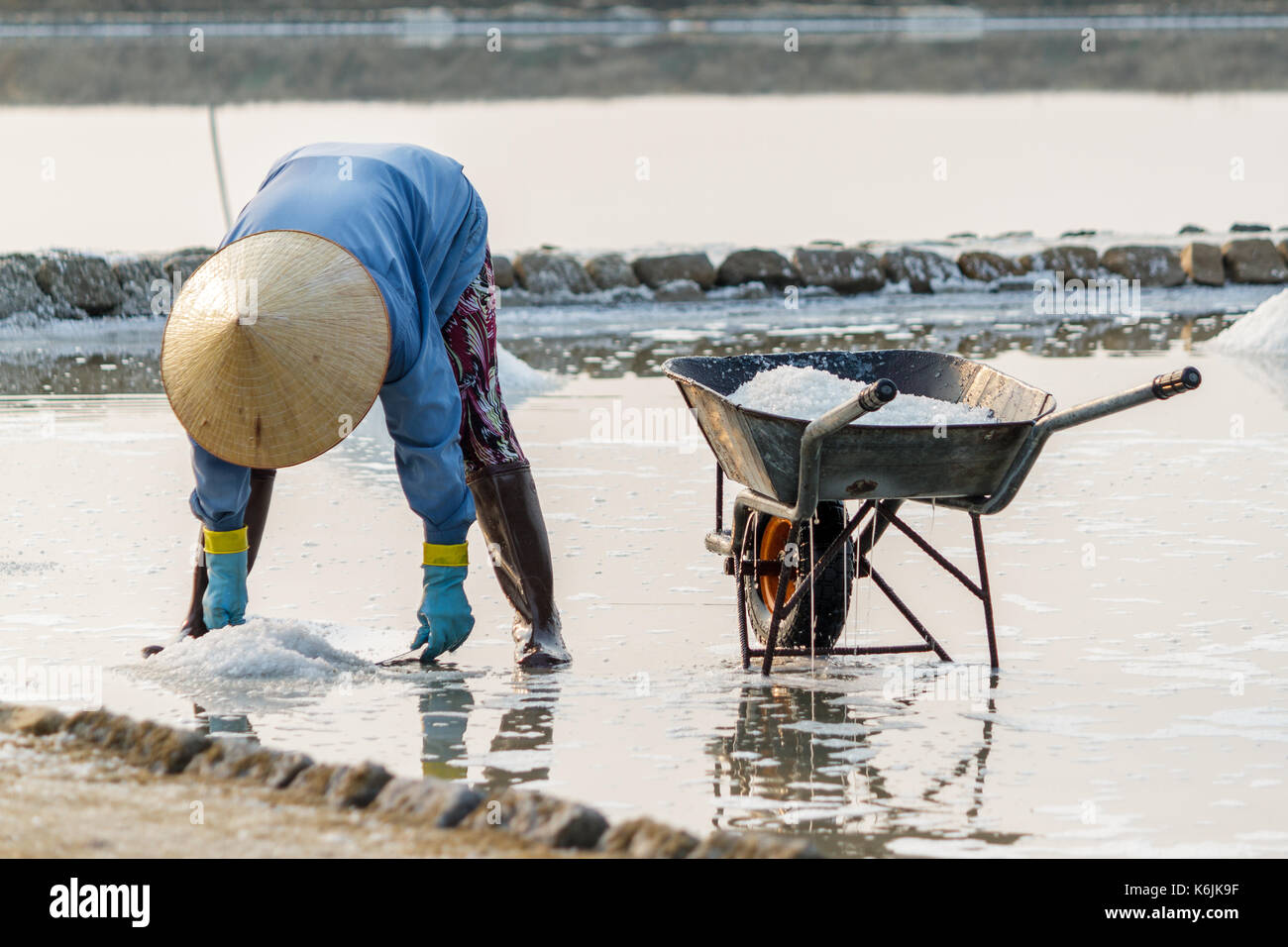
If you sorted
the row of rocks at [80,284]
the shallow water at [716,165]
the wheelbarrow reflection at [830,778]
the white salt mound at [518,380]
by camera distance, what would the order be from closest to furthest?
the wheelbarrow reflection at [830,778], the white salt mound at [518,380], the row of rocks at [80,284], the shallow water at [716,165]

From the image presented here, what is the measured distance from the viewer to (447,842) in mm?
3006

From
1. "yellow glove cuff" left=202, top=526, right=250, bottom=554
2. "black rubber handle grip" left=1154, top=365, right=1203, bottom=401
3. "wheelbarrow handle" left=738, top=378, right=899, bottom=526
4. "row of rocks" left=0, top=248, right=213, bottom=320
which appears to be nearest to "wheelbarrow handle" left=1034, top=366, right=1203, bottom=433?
"black rubber handle grip" left=1154, top=365, right=1203, bottom=401

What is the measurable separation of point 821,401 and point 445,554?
3.08ft

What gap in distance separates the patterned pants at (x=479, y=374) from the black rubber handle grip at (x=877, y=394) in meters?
0.95

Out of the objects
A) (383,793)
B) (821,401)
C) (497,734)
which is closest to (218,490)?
(497,734)

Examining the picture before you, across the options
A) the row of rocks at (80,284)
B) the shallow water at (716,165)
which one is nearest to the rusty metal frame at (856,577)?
the row of rocks at (80,284)

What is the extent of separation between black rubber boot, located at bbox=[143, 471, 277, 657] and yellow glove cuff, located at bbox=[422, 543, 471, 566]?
0.45 m

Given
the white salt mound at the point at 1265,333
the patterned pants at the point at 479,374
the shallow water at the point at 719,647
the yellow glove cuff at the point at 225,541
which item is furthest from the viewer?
the white salt mound at the point at 1265,333

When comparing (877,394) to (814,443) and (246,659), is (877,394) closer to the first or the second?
(814,443)

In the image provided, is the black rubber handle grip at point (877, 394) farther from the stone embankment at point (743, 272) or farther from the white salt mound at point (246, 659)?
the stone embankment at point (743, 272)

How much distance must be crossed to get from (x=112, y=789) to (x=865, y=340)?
671cm

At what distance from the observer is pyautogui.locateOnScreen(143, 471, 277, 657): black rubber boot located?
13.8 ft

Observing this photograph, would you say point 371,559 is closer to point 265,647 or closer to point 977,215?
point 265,647

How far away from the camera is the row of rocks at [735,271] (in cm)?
1044
